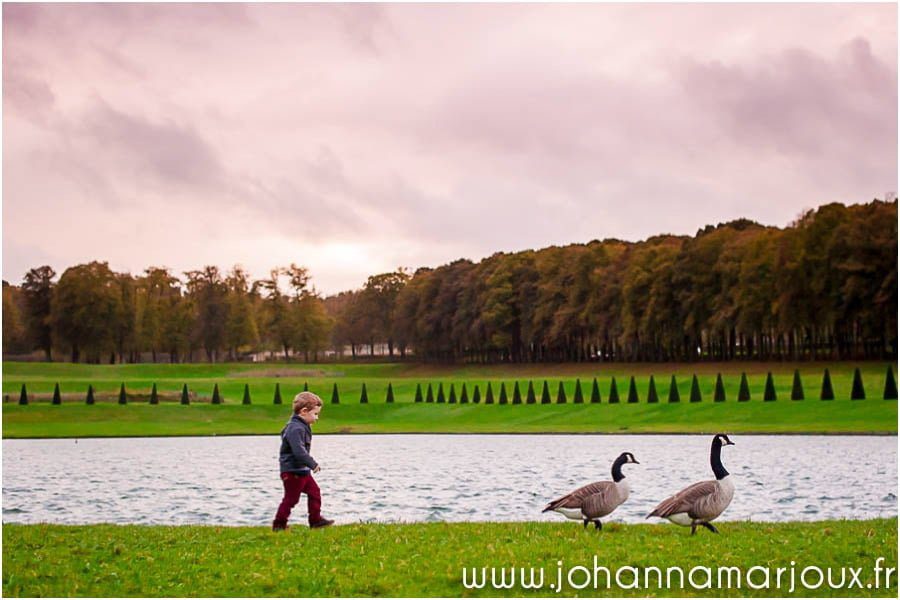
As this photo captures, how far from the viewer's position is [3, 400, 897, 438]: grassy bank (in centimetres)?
4294

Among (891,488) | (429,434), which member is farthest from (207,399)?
(891,488)

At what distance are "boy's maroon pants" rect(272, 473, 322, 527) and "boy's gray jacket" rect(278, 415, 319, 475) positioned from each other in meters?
0.09

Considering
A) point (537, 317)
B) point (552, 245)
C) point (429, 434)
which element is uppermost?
point (552, 245)

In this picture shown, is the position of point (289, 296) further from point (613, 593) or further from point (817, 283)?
point (613, 593)

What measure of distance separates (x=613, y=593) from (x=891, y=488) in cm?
1383

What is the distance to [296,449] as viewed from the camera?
39.2ft

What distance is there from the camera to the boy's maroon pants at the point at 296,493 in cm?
1217

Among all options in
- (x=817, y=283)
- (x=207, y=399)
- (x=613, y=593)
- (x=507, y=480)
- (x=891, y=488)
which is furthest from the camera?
(x=817, y=283)

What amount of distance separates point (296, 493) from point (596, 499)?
9.71ft

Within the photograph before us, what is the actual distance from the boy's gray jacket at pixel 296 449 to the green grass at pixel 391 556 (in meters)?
0.72

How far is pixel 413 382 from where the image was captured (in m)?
71.0

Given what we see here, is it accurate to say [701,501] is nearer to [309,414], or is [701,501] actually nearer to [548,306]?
[309,414]

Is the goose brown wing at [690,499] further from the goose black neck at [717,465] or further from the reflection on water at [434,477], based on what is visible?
the reflection on water at [434,477]

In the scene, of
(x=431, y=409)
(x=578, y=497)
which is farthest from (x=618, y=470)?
(x=431, y=409)
